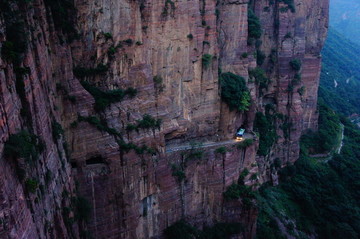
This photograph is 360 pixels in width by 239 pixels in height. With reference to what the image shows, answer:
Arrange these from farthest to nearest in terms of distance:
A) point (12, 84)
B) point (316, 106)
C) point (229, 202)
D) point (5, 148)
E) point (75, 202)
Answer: point (316, 106) → point (229, 202) → point (75, 202) → point (12, 84) → point (5, 148)

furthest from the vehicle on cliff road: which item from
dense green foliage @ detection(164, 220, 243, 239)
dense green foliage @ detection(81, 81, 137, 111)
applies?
dense green foliage @ detection(81, 81, 137, 111)

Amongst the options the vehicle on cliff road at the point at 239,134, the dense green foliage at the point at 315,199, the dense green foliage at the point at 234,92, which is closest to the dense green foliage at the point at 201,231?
the dense green foliage at the point at 315,199

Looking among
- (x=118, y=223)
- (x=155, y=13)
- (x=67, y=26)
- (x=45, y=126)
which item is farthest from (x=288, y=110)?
(x=45, y=126)

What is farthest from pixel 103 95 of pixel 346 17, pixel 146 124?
pixel 346 17

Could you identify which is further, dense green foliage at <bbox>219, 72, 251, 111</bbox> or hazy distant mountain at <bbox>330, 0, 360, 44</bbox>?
hazy distant mountain at <bbox>330, 0, 360, 44</bbox>

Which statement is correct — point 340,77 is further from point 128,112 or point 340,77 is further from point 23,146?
point 23,146

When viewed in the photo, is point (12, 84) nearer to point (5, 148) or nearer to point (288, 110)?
point (5, 148)

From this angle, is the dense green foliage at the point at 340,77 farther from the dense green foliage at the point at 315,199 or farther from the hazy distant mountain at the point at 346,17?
the hazy distant mountain at the point at 346,17

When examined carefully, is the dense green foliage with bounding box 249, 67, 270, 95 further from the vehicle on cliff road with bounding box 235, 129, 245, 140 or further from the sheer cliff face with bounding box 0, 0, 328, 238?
the vehicle on cliff road with bounding box 235, 129, 245, 140
